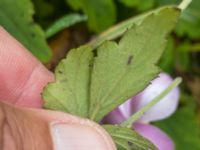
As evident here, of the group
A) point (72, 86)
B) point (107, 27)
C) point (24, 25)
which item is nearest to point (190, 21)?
point (107, 27)

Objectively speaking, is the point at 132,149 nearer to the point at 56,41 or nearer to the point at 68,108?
the point at 68,108

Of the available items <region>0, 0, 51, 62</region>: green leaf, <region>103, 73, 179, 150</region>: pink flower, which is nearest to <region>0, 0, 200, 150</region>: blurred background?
<region>0, 0, 51, 62</region>: green leaf

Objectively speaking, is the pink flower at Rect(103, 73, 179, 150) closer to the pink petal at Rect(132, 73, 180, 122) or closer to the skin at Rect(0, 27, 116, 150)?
the pink petal at Rect(132, 73, 180, 122)

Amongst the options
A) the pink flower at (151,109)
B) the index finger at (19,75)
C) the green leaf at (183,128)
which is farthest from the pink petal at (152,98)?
the green leaf at (183,128)

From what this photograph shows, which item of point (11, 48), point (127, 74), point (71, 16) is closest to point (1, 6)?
point (11, 48)

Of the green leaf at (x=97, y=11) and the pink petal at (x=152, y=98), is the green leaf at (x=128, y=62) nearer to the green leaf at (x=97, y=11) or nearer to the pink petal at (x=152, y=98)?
the pink petal at (x=152, y=98)

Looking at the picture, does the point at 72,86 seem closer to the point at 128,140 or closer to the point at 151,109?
the point at 128,140
